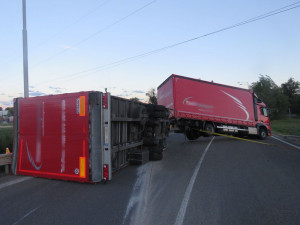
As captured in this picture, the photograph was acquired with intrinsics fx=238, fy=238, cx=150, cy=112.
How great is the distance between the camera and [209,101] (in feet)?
53.3

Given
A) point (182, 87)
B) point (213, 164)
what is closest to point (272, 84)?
point (182, 87)

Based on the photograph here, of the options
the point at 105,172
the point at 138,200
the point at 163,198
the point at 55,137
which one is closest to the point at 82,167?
the point at 105,172

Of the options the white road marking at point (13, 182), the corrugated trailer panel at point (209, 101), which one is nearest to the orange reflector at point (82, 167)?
the white road marking at point (13, 182)

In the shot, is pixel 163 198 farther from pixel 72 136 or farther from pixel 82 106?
pixel 82 106

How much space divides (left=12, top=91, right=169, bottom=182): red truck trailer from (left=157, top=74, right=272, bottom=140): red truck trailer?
7621mm

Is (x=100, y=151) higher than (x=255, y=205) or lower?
higher

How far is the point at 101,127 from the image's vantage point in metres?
5.90

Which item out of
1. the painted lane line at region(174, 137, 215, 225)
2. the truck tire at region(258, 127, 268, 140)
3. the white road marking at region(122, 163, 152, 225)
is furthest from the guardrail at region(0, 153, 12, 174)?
the truck tire at region(258, 127, 268, 140)

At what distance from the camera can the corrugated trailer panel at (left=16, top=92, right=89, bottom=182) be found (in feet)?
19.5

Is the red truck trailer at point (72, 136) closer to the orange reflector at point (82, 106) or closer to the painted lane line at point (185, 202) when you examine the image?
the orange reflector at point (82, 106)

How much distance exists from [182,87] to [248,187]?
33.2 feet

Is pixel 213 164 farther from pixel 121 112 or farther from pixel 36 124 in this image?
pixel 36 124

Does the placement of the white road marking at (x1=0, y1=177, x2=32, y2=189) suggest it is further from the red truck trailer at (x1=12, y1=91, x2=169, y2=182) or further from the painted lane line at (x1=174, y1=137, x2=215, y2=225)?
the painted lane line at (x1=174, y1=137, x2=215, y2=225)

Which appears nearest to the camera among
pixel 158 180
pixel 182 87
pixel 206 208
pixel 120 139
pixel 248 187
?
pixel 206 208
